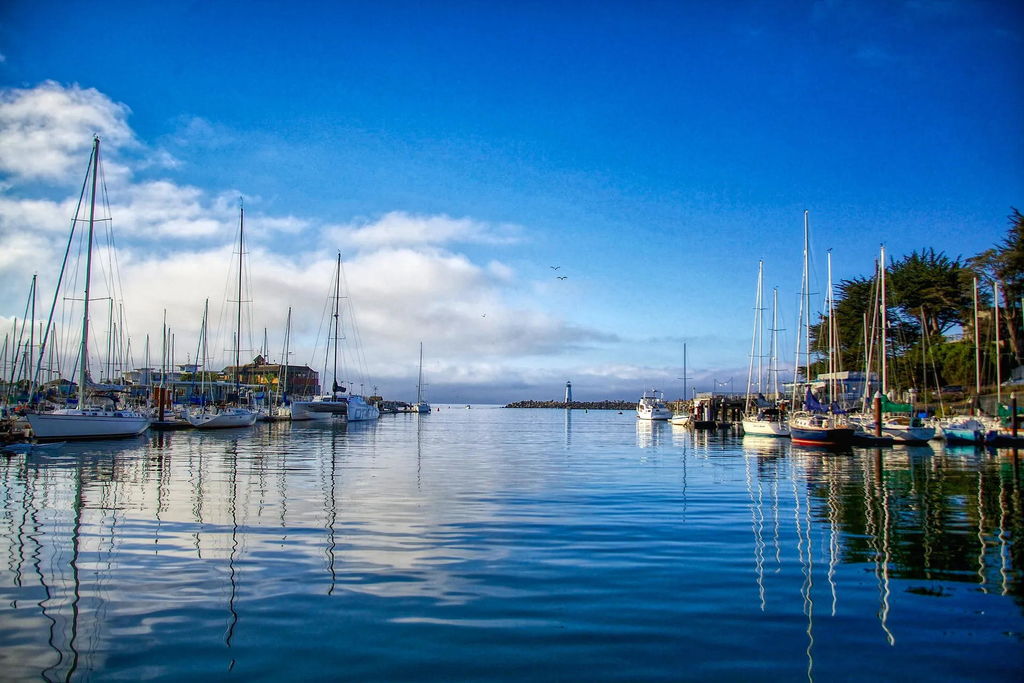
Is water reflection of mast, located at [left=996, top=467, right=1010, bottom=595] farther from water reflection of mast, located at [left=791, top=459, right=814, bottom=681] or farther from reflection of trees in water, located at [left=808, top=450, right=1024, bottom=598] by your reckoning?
water reflection of mast, located at [left=791, top=459, right=814, bottom=681]

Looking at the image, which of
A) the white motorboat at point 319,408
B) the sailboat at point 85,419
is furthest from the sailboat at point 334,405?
the sailboat at point 85,419

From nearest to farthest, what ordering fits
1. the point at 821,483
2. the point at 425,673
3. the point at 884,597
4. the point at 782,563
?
1. the point at 425,673
2. the point at 884,597
3. the point at 782,563
4. the point at 821,483

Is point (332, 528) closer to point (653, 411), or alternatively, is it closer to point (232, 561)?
point (232, 561)

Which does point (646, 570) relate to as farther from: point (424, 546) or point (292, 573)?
point (292, 573)

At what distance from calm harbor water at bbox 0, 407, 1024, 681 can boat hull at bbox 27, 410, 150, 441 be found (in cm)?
1937

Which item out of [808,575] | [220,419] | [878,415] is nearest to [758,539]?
[808,575]

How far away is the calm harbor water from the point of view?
7.80 metres

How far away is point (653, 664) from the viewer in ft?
25.3

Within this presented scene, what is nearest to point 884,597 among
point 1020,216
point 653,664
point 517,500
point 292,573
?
point 653,664

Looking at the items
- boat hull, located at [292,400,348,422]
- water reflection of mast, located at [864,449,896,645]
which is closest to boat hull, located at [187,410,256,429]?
boat hull, located at [292,400,348,422]

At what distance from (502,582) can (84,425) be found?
39.9 m

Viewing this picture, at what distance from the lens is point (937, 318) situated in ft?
304

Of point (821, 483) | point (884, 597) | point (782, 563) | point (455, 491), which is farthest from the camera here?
point (821, 483)

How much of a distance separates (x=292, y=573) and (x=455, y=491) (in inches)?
439
